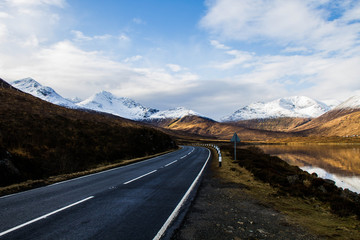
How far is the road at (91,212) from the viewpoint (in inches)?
191

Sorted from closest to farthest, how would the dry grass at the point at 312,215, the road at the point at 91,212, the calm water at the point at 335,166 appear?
1. the road at the point at 91,212
2. the dry grass at the point at 312,215
3. the calm water at the point at 335,166

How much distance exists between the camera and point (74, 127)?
84.5 feet

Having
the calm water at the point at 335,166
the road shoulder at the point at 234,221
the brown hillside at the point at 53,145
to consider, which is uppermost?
the brown hillside at the point at 53,145

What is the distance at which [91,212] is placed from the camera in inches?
244

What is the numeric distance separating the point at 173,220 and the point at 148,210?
107 centimetres

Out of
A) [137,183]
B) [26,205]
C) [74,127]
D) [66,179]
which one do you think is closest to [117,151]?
[74,127]

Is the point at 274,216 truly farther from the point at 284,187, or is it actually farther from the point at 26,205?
the point at 26,205

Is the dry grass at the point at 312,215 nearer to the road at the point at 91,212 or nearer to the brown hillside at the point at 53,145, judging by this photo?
the road at the point at 91,212

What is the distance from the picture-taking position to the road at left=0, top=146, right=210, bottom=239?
4840 mm

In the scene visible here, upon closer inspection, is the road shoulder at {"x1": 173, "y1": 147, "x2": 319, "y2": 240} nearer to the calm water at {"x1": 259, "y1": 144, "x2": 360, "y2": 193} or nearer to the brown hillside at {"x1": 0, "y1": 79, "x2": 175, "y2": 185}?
the brown hillside at {"x1": 0, "y1": 79, "x2": 175, "y2": 185}

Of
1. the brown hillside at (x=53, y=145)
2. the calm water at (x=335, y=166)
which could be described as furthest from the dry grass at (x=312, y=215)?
the calm water at (x=335, y=166)

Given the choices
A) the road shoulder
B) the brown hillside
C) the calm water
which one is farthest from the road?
the calm water

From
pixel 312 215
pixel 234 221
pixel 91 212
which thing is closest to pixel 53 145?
pixel 91 212

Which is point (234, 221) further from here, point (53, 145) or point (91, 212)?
point (53, 145)
